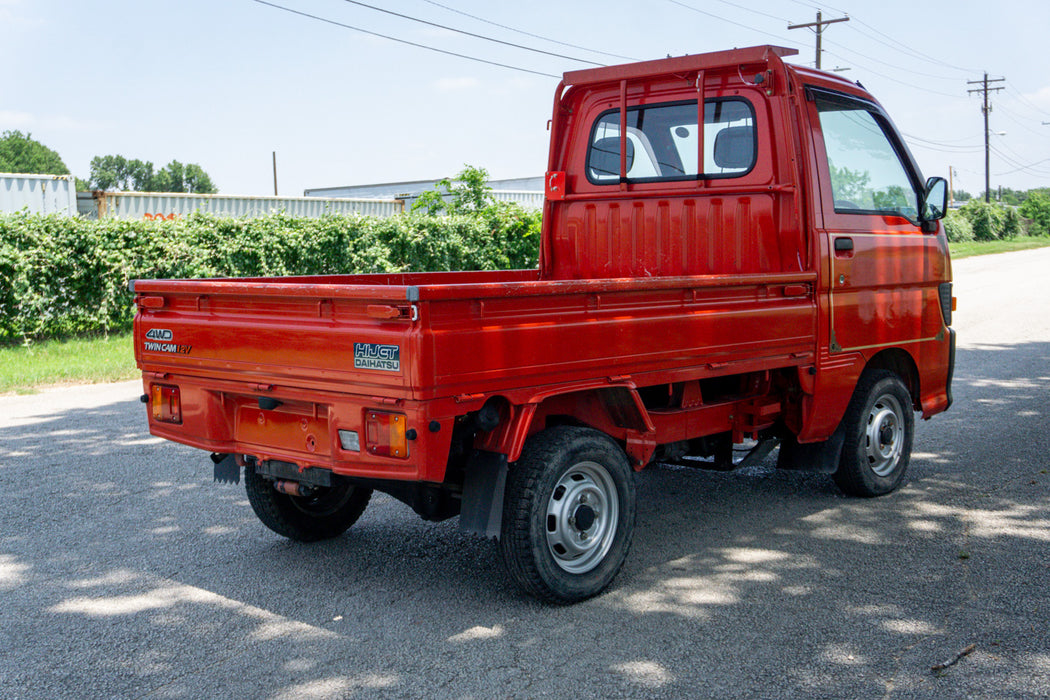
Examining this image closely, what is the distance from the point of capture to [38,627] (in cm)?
410

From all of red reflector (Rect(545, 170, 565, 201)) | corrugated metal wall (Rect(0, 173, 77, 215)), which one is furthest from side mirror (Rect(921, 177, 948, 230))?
corrugated metal wall (Rect(0, 173, 77, 215))

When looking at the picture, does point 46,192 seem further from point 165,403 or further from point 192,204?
point 165,403

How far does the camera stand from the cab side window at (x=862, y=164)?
5742 mm

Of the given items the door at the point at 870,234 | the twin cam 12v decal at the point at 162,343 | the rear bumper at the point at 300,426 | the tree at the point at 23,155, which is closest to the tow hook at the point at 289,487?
the rear bumper at the point at 300,426

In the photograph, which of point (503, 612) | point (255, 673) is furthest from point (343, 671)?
point (503, 612)

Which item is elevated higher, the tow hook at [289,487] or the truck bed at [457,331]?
the truck bed at [457,331]

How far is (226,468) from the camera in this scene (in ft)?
15.9

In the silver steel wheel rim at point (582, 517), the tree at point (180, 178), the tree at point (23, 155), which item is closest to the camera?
the silver steel wheel rim at point (582, 517)

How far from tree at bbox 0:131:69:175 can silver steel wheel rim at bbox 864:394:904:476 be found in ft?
336

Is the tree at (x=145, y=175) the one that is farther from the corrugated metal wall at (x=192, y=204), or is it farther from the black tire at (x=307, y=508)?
the black tire at (x=307, y=508)

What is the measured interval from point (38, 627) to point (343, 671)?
139 cm

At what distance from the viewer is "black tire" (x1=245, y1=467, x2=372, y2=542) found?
5.06m

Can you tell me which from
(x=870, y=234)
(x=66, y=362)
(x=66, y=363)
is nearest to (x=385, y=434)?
(x=870, y=234)

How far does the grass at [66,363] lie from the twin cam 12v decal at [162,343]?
6.21 metres
